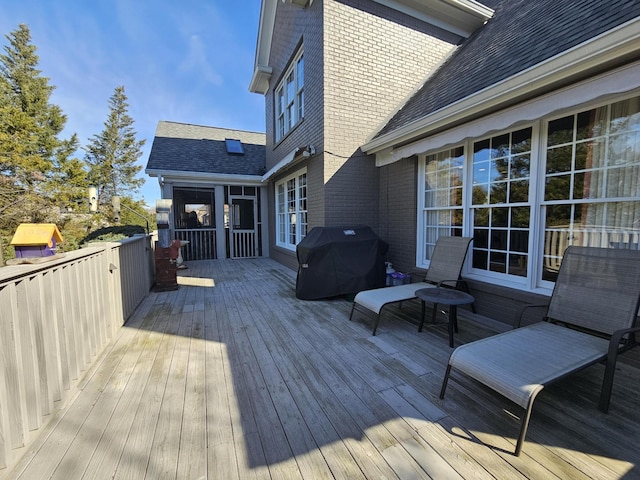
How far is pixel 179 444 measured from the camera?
1750 mm

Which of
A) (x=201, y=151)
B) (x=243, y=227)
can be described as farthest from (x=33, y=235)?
(x=201, y=151)

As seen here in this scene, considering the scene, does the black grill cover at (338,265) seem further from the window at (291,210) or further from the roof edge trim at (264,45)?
the roof edge trim at (264,45)

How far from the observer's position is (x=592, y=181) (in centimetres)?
293

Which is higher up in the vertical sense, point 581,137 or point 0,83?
point 0,83

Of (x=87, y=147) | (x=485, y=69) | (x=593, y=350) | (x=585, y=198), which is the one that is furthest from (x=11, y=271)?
(x=87, y=147)

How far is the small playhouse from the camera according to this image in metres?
2.22

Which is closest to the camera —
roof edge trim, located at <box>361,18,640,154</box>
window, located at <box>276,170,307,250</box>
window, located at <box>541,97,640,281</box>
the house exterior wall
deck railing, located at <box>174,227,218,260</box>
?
roof edge trim, located at <box>361,18,640,154</box>

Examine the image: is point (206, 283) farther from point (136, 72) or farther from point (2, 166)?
point (136, 72)

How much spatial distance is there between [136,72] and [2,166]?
12.1 m

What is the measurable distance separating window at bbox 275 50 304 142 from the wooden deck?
5.71m

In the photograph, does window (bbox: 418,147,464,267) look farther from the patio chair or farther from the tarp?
the tarp

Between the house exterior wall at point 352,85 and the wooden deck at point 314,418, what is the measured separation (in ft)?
10.1

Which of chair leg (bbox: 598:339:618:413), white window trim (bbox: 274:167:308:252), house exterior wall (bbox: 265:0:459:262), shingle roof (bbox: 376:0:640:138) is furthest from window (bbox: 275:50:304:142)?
chair leg (bbox: 598:339:618:413)

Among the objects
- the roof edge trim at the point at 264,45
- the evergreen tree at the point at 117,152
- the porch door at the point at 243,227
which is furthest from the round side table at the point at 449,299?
the evergreen tree at the point at 117,152
